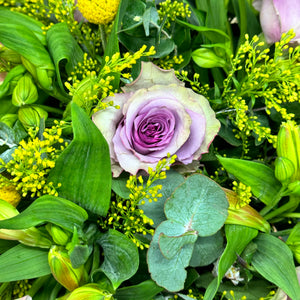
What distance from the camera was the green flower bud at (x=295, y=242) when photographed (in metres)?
0.54

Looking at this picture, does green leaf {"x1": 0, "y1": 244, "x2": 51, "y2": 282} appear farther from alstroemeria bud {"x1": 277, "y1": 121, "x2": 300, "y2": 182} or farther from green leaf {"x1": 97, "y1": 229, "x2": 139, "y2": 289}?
alstroemeria bud {"x1": 277, "y1": 121, "x2": 300, "y2": 182}

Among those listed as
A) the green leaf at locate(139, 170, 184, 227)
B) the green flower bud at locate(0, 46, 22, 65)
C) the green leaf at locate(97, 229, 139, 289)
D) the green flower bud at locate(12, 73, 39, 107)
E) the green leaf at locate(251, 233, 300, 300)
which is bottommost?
the green leaf at locate(251, 233, 300, 300)

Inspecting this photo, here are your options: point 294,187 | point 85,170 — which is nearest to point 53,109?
point 85,170

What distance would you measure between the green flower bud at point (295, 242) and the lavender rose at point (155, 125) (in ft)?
0.56

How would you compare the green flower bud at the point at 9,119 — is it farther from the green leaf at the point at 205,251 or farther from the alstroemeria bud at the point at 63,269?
the green leaf at the point at 205,251

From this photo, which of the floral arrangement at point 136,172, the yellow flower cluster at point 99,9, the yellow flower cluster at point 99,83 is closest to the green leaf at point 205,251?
the floral arrangement at point 136,172

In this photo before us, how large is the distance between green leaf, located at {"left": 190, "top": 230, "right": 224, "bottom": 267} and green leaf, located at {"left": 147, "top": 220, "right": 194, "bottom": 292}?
38mm

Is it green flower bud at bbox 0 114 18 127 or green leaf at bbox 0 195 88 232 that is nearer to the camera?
green leaf at bbox 0 195 88 232

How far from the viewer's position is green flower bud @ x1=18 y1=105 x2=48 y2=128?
572 millimetres

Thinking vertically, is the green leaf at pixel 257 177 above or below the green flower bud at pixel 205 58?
below

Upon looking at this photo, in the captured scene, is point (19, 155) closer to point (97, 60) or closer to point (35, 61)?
point (35, 61)

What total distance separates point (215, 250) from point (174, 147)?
16 cm

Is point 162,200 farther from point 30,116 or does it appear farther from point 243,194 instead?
point 30,116

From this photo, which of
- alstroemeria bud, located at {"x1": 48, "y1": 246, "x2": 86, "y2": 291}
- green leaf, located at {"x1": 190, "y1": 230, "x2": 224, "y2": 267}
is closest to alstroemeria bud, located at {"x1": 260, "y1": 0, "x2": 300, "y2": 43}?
green leaf, located at {"x1": 190, "y1": 230, "x2": 224, "y2": 267}
